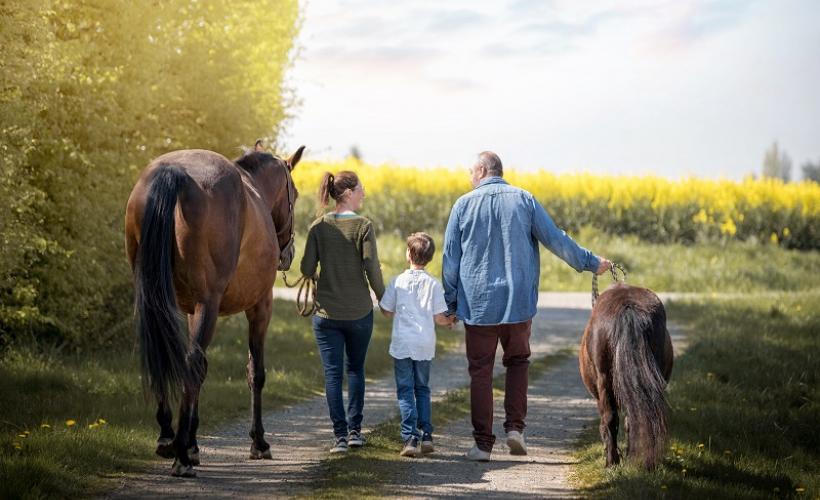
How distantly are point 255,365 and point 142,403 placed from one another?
194 cm

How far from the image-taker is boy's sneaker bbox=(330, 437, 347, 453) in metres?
7.74

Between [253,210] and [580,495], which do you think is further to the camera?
[253,210]

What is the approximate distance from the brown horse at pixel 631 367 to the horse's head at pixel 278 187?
8.45 feet

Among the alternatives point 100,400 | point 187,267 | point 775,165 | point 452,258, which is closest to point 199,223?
point 187,267

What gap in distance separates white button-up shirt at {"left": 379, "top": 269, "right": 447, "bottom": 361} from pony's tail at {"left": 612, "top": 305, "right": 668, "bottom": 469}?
147 cm

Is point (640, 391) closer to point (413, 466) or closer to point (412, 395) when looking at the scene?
point (413, 466)

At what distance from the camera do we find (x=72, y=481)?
258 inches

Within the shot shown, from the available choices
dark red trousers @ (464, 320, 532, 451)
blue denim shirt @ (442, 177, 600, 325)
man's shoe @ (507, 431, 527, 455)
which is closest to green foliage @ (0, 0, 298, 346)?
blue denim shirt @ (442, 177, 600, 325)

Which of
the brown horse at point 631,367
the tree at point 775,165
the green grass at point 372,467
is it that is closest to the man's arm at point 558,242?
the brown horse at point 631,367

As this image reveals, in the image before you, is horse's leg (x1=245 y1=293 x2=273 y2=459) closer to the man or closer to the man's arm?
the man

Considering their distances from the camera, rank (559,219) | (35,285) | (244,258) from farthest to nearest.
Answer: (559,219) < (35,285) < (244,258)

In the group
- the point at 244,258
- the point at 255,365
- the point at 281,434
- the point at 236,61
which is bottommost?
the point at 281,434

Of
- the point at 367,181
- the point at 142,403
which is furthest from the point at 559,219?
the point at 142,403

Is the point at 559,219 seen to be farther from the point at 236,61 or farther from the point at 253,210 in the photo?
the point at 253,210
